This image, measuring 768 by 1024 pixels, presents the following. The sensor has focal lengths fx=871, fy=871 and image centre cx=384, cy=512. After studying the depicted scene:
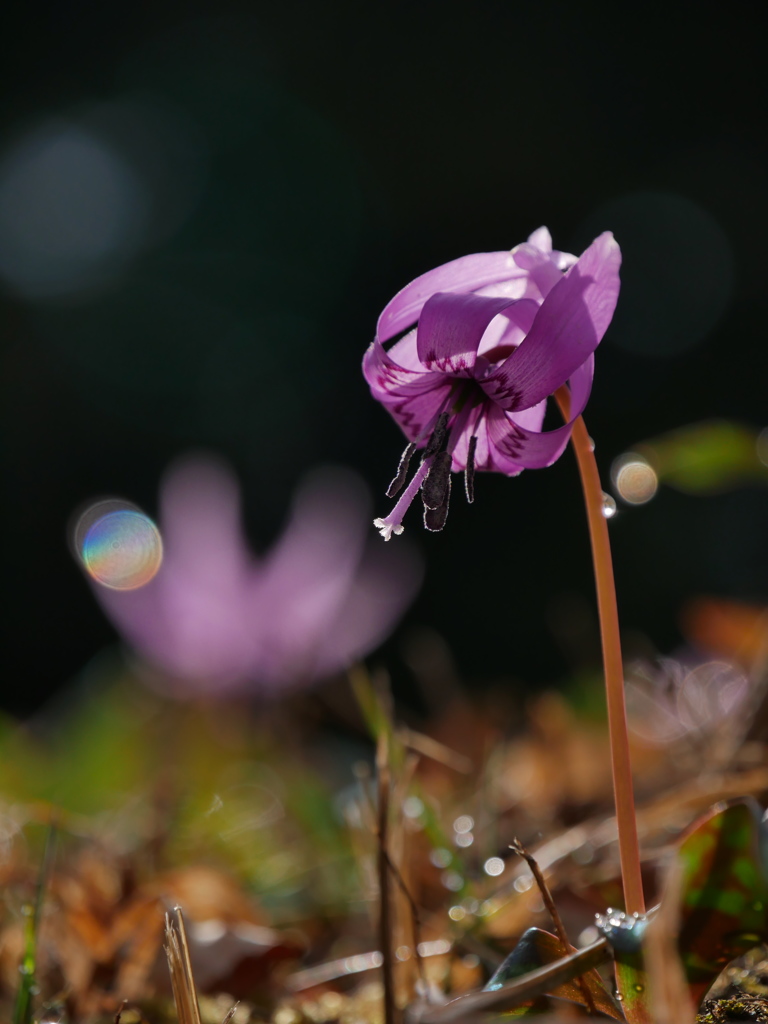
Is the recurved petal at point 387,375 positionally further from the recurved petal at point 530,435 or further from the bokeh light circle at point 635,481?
the bokeh light circle at point 635,481

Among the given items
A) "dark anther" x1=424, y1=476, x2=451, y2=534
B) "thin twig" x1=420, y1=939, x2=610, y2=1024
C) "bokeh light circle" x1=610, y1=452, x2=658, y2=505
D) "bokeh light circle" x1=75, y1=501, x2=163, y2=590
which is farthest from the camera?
"bokeh light circle" x1=75, y1=501, x2=163, y2=590

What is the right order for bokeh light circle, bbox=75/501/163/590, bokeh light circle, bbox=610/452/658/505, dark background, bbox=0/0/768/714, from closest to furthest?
bokeh light circle, bbox=610/452/658/505 → bokeh light circle, bbox=75/501/163/590 → dark background, bbox=0/0/768/714

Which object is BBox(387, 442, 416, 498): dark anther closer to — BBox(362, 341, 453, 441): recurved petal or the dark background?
BBox(362, 341, 453, 441): recurved petal

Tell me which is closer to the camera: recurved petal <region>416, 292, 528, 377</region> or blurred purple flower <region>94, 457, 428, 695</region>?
recurved petal <region>416, 292, 528, 377</region>

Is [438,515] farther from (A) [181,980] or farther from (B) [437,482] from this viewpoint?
(A) [181,980]

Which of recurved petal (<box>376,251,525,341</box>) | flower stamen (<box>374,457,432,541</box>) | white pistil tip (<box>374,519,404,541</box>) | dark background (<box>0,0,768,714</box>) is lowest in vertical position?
white pistil tip (<box>374,519,404,541</box>)

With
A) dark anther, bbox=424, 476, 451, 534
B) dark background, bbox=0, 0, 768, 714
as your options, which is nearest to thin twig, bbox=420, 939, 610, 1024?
dark anther, bbox=424, 476, 451, 534

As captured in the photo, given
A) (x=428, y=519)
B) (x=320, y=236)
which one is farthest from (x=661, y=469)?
(x=320, y=236)
